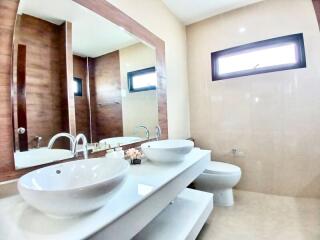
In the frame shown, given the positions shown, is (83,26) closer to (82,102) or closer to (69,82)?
(69,82)

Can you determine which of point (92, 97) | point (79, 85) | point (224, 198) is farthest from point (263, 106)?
point (79, 85)

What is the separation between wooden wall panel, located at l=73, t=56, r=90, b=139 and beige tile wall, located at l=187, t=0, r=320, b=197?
1.77 meters

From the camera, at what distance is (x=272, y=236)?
166 cm

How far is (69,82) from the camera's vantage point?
52.8 inches

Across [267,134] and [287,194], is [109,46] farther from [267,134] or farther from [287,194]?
[287,194]

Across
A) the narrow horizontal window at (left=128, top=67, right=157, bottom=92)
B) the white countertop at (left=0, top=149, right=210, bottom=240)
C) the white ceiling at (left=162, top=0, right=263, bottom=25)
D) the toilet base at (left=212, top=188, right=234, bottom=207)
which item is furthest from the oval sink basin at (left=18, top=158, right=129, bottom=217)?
the white ceiling at (left=162, top=0, right=263, bottom=25)

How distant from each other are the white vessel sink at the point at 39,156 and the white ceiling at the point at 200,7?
6.80ft

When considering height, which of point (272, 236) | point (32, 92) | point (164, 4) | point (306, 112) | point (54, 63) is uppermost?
point (164, 4)

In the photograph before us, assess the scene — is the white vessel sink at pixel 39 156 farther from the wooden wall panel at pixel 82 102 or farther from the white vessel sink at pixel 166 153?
the white vessel sink at pixel 166 153

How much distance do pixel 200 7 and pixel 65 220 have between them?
104 inches

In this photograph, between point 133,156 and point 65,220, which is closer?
point 65,220

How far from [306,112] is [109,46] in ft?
7.40

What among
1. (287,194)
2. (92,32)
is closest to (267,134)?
(287,194)

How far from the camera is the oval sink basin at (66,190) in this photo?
651 mm
